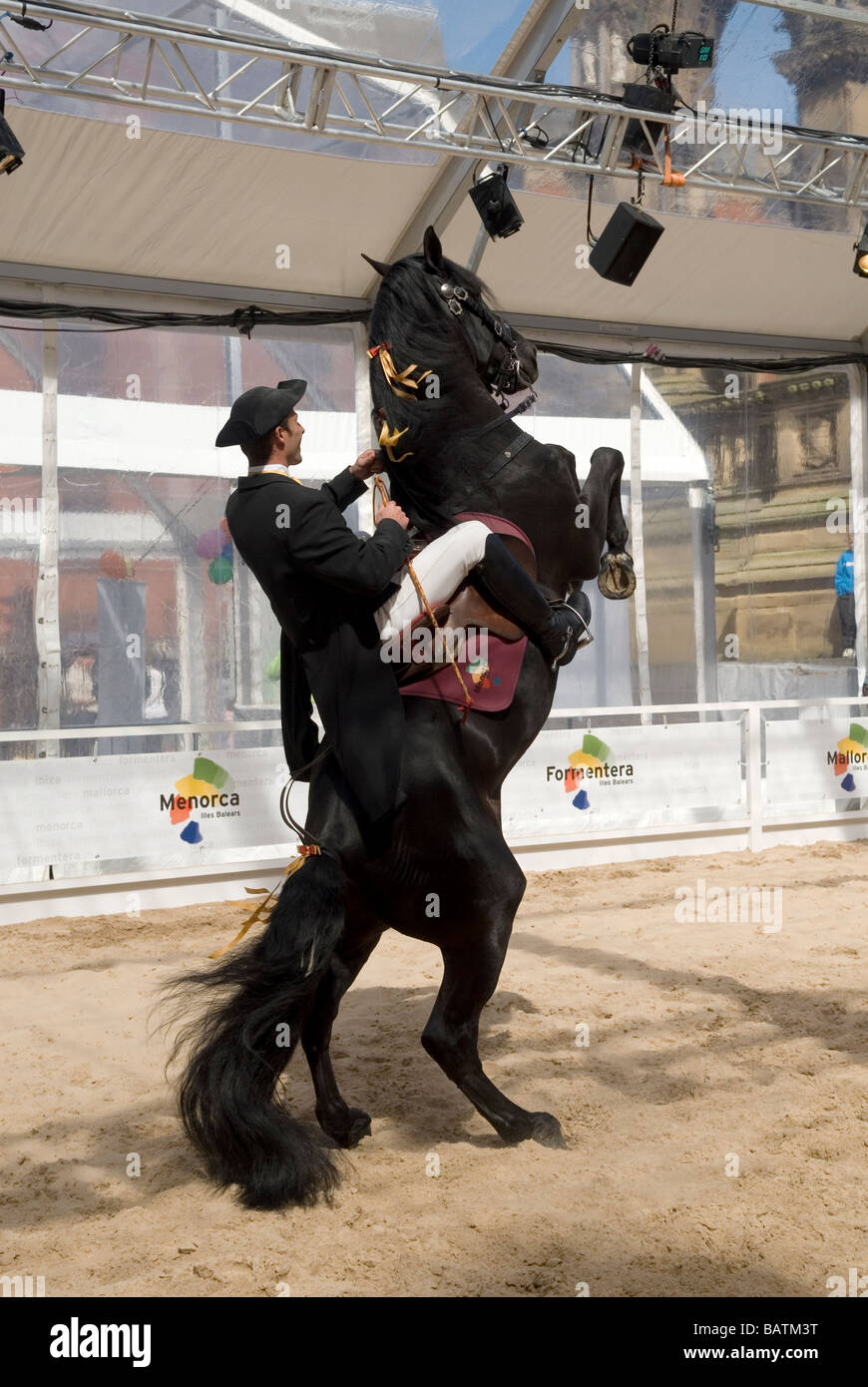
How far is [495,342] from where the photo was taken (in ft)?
11.2

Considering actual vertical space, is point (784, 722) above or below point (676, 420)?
Answer: below

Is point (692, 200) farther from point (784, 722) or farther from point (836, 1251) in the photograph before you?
point (836, 1251)

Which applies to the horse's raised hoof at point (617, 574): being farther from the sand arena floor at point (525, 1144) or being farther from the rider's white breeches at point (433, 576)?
the sand arena floor at point (525, 1144)

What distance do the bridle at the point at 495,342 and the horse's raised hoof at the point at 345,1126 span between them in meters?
2.12

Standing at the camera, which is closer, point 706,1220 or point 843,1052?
point 706,1220

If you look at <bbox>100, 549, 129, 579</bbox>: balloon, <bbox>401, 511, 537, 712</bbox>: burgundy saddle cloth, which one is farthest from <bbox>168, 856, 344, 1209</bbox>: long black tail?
<bbox>100, 549, 129, 579</bbox>: balloon

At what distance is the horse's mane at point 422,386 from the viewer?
3.26 meters

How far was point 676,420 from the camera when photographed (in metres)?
10.4

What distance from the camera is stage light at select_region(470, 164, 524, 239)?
663cm

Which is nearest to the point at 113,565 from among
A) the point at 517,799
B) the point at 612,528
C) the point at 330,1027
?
the point at 517,799

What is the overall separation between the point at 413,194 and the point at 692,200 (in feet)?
7.22

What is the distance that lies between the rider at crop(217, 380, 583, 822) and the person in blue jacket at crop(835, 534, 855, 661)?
8.68 metres

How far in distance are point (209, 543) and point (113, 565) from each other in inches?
28.3
